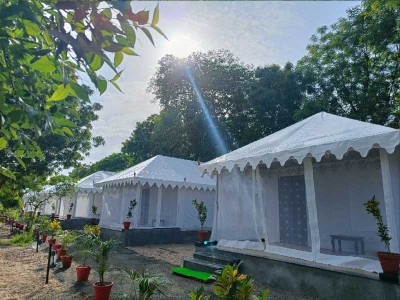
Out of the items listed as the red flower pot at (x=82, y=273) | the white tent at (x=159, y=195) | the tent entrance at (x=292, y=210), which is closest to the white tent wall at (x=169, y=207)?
the white tent at (x=159, y=195)

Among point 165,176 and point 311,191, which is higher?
point 165,176

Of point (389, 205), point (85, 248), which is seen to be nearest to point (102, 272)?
point (85, 248)

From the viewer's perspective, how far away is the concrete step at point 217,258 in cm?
699

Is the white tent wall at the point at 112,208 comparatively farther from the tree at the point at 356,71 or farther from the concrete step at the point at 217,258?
the tree at the point at 356,71

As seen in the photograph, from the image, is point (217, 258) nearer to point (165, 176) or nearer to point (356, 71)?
point (165, 176)

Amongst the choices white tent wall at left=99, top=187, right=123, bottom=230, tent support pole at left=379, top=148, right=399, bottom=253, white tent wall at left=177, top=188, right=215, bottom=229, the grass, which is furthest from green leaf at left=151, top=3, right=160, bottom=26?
the grass

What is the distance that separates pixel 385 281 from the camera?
14.6 feet

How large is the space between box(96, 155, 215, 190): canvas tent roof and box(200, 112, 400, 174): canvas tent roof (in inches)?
208

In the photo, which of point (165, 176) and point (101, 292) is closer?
point (101, 292)

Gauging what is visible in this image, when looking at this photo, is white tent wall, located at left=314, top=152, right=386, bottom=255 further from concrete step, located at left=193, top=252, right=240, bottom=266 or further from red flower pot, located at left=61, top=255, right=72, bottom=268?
red flower pot, located at left=61, top=255, right=72, bottom=268

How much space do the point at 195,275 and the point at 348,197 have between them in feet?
16.3

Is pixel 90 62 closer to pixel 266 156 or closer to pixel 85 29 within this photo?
pixel 85 29

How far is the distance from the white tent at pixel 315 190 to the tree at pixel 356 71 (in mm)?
9873

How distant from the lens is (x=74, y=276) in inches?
278
